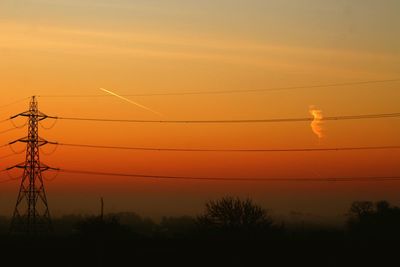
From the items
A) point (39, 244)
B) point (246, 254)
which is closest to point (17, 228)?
point (39, 244)

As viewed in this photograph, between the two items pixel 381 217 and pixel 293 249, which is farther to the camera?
pixel 381 217

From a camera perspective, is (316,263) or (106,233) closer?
(316,263)

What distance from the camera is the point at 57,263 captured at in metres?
48.8

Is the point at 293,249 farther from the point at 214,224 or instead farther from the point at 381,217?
the point at 381,217

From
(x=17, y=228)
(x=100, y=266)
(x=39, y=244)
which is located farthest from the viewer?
(x=17, y=228)

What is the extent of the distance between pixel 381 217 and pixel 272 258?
6899 centimetres

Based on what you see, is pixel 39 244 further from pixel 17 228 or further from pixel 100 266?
pixel 100 266

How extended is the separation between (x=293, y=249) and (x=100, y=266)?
50.3 feet

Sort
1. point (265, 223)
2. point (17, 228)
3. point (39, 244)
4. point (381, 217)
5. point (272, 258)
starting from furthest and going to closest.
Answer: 1. point (381, 217)
2. point (265, 223)
3. point (17, 228)
4. point (39, 244)
5. point (272, 258)

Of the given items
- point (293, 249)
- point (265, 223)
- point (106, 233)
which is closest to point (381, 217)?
point (265, 223)

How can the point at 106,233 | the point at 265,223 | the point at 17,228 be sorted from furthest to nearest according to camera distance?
the point at 265,223 → the point at 106,233 → the point at 17,228

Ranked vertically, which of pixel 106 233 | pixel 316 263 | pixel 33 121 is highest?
pixel 33 121

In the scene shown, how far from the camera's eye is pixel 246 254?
5272 centimetres

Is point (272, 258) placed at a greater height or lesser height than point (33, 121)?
lesser
